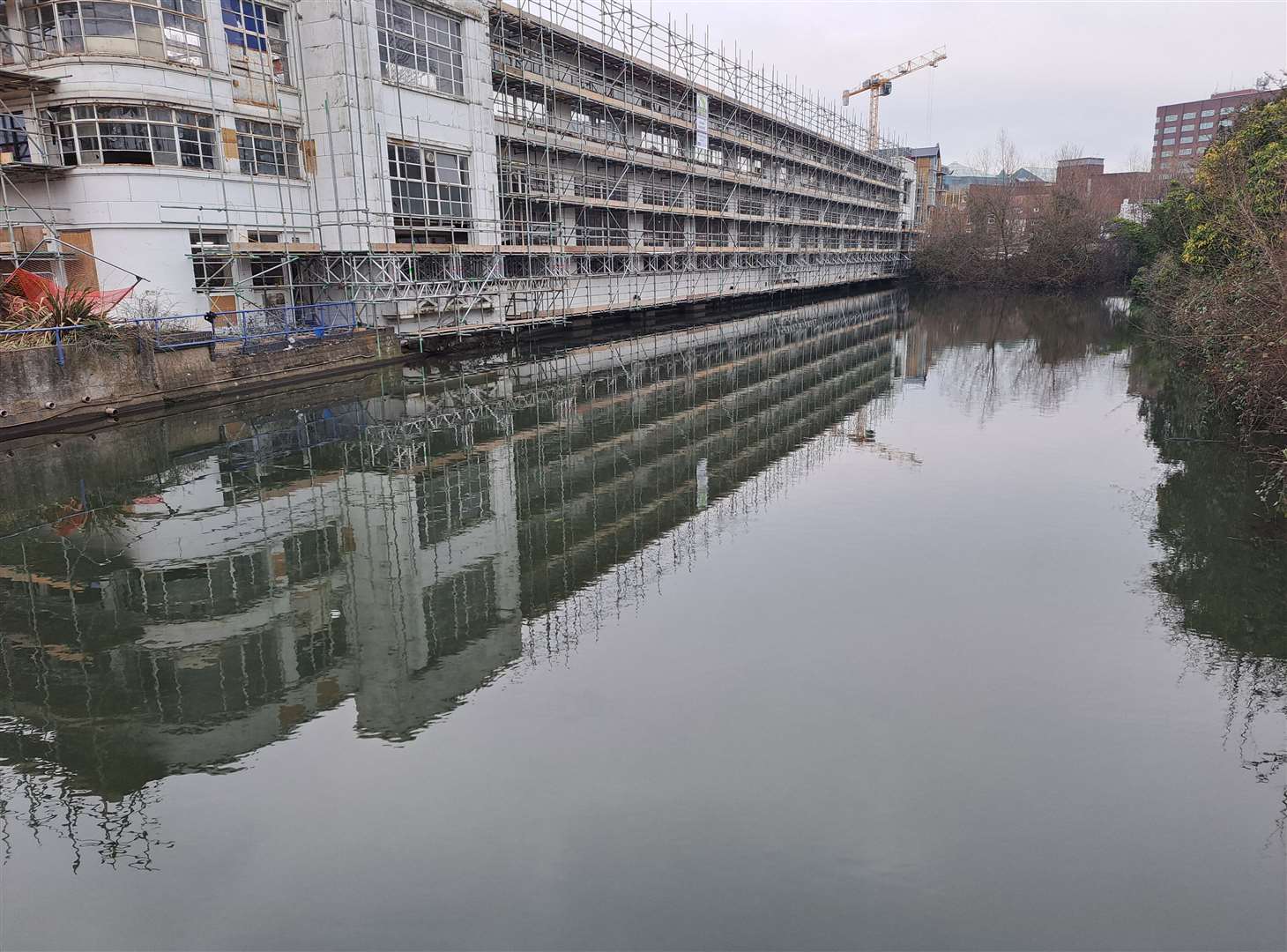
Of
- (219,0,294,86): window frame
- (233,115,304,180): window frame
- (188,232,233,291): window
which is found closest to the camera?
(188,232,233,291): window

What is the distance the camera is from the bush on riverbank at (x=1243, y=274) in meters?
12.2

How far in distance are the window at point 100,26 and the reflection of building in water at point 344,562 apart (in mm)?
9201

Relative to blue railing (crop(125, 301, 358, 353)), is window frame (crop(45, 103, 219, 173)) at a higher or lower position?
higher

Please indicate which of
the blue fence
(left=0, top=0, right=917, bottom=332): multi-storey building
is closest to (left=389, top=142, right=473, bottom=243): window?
(left=0, top=0, right=917, bottom=332): multi-storey building

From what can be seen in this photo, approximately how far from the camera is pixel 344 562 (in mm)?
8820

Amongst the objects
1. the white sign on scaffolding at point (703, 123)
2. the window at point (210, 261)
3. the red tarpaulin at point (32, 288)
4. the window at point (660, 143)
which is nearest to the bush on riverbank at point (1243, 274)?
the red tarpaulin at point (32, 288)

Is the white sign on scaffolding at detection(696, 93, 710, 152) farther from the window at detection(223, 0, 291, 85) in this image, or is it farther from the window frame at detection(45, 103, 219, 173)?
the window frame at detection(45, 103, 219, 173)

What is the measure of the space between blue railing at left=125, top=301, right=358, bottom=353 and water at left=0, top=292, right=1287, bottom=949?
14.2ft

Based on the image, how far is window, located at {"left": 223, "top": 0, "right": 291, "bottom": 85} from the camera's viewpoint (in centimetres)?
2003

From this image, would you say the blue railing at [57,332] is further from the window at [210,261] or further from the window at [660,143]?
the window at [660,143]

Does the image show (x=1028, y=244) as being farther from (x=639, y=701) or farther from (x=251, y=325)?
(x=639, y=701)

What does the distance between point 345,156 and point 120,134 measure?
5031 mm

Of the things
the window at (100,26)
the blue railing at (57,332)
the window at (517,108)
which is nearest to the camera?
the blue railing at (57,332)

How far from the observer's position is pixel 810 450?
13.9 meters
